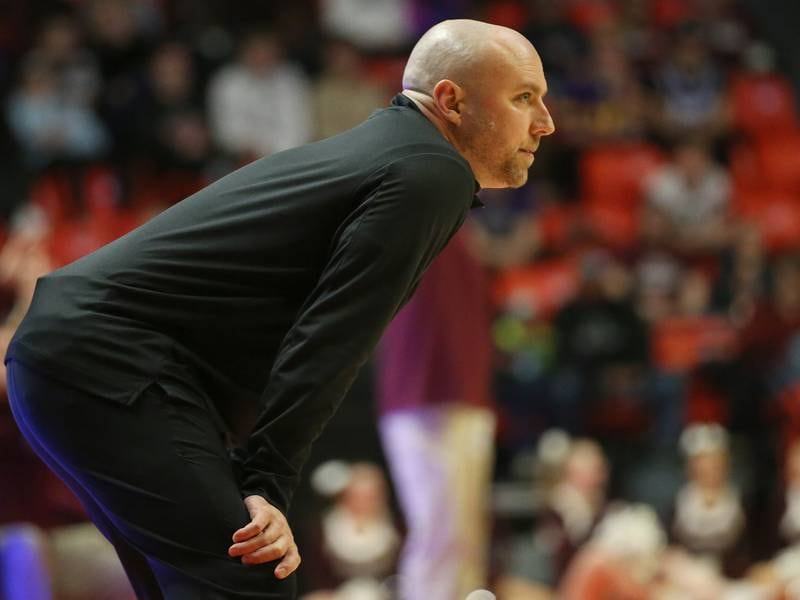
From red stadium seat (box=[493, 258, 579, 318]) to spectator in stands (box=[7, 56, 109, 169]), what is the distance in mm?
2999

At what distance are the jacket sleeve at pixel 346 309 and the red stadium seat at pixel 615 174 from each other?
843cm

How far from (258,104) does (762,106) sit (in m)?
4.62

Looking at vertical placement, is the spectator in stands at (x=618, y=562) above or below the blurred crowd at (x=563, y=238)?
below

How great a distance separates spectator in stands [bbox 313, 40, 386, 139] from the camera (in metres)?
10.0

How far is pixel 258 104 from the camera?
32.4 ft

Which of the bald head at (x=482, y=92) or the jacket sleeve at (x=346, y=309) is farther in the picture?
the bald head at (x=482, y=92)

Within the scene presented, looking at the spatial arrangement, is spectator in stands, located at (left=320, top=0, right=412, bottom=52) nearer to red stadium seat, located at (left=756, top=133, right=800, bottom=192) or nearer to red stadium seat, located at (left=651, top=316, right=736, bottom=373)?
red stadium seat, located at (left=756, top=133, right=800, bottom=192)

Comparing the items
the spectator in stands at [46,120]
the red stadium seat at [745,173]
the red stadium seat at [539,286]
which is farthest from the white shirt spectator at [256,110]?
the red stadium seat at [745,173]

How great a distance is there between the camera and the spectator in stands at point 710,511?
718cm

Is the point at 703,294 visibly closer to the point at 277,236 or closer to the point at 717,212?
the point at 717,212

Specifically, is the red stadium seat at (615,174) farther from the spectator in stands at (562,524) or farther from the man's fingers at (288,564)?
the man's fingers at (288,564)

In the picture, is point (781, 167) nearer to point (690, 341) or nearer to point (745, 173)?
point (745, 173)

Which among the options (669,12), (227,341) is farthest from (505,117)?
(669,12)

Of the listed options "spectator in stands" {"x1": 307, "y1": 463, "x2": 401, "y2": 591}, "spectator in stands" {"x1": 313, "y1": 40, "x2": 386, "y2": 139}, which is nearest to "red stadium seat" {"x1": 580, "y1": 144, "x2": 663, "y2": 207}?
"spectator in stands" {"x1": 313, "y1": 40, "x2": 386, "y2": 139}
